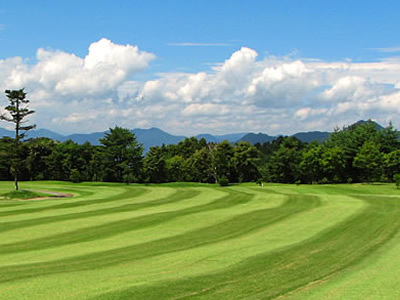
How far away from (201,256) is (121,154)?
70.6 meters

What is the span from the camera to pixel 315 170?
266 feet

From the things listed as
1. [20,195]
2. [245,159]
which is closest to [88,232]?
[20,195]

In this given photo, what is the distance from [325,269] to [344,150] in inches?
2957

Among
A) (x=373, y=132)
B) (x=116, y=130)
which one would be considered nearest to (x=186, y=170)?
(x=116, y=130)

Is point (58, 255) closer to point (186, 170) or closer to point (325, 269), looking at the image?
point (325, 269)

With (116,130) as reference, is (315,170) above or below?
below

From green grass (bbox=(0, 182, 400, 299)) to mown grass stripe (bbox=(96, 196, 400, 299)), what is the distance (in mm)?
26

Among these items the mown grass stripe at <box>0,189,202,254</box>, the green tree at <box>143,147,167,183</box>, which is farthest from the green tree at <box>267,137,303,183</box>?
the mown grass stripe at <box>0,189,202,254</box>

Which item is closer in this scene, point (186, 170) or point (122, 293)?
point (122, 293)

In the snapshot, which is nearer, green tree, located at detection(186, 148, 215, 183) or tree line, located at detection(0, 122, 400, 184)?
tree line, located at detection(0, 122, 400, 184)

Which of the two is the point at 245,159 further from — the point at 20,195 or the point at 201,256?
the point at 201,256

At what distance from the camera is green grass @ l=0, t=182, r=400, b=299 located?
32.8ft

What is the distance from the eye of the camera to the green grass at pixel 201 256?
998cm

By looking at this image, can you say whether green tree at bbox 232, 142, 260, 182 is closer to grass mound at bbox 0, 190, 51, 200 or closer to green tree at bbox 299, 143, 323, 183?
A: green tree at bbox 299, 143, 323, 183
